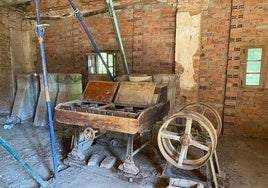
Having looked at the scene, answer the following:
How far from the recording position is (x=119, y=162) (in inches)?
120

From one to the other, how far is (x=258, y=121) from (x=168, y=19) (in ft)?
9.00

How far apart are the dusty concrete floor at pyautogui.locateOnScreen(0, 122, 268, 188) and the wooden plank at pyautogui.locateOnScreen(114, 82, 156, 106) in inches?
35.7

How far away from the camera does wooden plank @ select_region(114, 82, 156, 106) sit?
114 inches

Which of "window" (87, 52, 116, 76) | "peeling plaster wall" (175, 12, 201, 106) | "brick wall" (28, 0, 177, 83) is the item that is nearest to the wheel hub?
"peeling plaster wall" (175, 12, 201, 106)

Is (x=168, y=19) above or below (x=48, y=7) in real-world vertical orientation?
below

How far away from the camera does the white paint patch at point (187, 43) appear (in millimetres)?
4152

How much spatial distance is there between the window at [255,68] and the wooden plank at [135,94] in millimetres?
2124

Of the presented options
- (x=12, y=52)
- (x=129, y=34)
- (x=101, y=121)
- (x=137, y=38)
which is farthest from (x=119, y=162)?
(x=12, y=52)

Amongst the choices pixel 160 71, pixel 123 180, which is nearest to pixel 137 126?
pixel 123 180

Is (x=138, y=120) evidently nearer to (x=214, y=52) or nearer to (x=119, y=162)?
(x=119, y=162)

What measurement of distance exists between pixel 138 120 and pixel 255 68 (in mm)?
2834

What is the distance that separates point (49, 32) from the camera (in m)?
5.82

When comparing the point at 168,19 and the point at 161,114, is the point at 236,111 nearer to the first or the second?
the point at 161,114

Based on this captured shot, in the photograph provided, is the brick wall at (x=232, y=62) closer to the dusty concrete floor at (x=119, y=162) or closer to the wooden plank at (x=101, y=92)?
the dusty concrete floor at (x=119, y=162)
